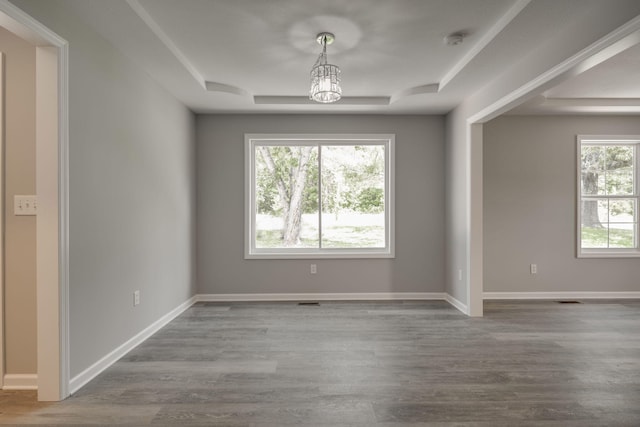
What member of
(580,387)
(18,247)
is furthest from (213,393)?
(580,387)

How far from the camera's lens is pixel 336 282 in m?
5.00

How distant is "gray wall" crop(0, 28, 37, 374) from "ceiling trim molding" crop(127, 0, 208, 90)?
28.4 inches

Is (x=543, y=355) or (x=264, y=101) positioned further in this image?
(x=264, y=101)

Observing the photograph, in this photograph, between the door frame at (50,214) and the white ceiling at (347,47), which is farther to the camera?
the white ceiling at (347,47)

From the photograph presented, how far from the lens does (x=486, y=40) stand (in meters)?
2.86

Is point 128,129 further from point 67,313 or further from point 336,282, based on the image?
point 336,282

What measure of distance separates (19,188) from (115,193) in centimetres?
65

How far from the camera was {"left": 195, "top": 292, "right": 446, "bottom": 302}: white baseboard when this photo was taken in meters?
4.93

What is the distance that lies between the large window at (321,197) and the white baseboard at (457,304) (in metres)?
1.00

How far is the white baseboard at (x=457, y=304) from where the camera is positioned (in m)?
4.30

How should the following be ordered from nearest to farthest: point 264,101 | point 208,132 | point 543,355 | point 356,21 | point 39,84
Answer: point 39,84 < point 356,21 < point 543,355 < point 264,101 < point 208,132

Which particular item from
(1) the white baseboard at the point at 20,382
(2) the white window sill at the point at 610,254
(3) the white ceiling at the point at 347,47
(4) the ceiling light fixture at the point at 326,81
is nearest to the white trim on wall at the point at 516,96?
(3) the white ceiling at the point at 347,47

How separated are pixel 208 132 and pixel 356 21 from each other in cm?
288

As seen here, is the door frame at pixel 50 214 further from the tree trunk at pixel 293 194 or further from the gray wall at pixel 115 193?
the tree trunk at pixel 293 194
